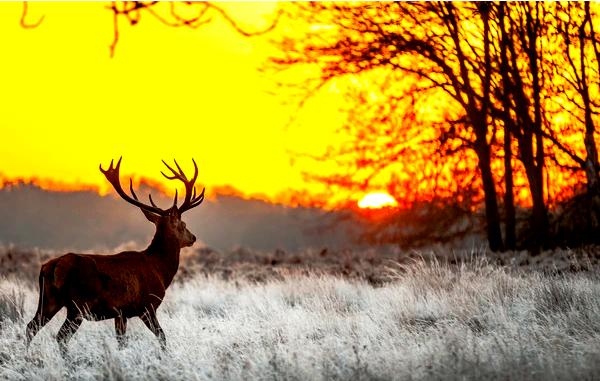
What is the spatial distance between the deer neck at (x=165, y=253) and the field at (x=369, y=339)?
0.64 meters

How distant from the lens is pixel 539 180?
16250mm

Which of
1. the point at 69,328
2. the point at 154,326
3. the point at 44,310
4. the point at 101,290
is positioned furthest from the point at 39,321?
the point at 154,326

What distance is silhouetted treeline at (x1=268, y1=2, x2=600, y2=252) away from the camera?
15609 mm

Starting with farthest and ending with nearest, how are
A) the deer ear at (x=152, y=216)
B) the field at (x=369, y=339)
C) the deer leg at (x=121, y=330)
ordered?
the deer ear at (x=152, y=216)
the deer leg at (x=121, y=330)
the field at (x=369, y=339)

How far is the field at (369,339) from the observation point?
19.9ft

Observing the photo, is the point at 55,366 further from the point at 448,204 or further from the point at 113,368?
the point at 448,204

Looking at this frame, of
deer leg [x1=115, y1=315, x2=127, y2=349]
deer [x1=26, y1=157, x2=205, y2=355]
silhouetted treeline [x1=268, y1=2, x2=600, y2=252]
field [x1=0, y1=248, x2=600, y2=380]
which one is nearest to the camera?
field [x1=0, y1=248, x2=600, y2=380]

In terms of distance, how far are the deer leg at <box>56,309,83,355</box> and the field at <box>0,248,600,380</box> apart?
0.12 m

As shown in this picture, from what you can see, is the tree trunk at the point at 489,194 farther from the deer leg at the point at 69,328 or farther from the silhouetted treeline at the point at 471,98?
the deer leg at the point at 69,328

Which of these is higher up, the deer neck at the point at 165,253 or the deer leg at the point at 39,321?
the deer neck at the point at 165,253

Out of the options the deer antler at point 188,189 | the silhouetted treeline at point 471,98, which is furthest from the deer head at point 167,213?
the silhouetted treeline at point 471,98

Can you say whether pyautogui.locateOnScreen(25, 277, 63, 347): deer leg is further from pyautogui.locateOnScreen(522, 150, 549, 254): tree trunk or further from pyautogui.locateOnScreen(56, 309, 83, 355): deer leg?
pyautogui.locateOnScreen(522, 150, 549, 254): tree trunk

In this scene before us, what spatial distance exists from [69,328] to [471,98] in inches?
449

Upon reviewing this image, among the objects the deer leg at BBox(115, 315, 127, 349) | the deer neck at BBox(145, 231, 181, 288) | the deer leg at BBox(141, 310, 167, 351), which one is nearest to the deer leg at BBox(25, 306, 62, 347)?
the deer leg at BBox(115, 315, 127, 349)
